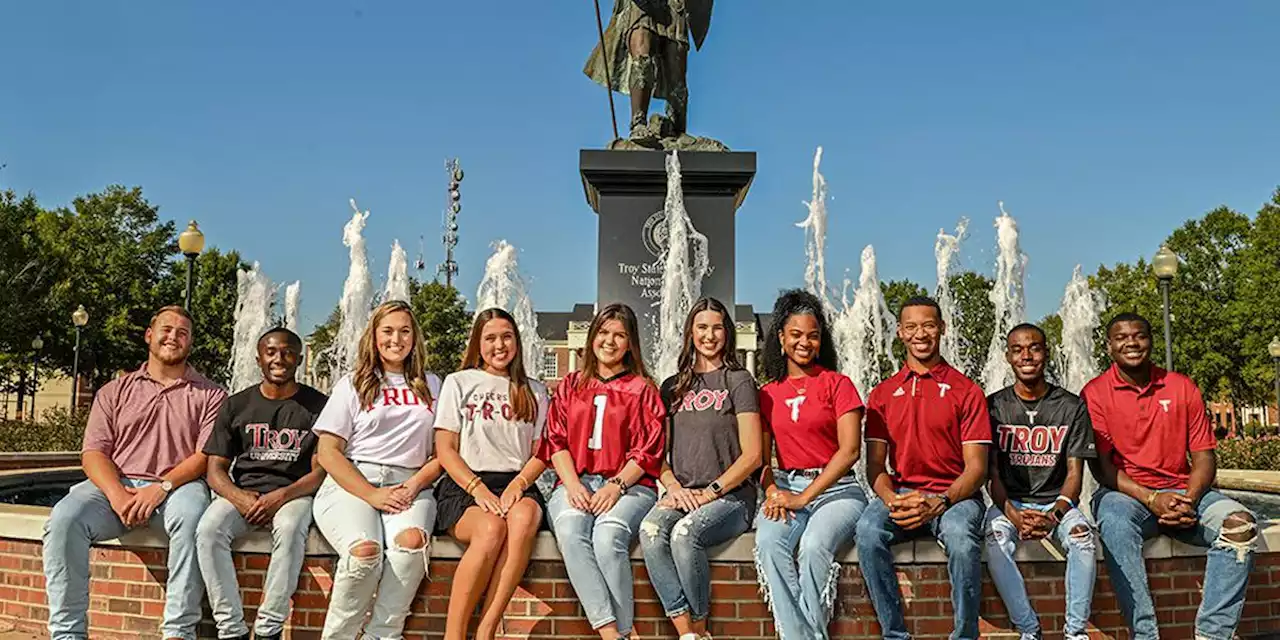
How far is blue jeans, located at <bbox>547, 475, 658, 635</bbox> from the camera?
4344 mm

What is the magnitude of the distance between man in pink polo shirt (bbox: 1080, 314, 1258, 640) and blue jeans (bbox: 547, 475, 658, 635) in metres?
2.35

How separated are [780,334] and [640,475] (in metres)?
1.05

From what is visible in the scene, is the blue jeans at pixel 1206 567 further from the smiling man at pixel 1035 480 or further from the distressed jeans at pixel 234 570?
the distressed jeans at pixel 234 570

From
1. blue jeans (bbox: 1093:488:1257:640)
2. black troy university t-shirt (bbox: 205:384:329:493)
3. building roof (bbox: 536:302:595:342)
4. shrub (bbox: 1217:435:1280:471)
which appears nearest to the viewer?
blue jeans (bbox: 1093:488:1257:640)

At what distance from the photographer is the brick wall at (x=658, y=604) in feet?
14.9

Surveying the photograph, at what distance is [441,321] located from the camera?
138 feet

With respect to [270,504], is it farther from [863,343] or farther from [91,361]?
[91,361]

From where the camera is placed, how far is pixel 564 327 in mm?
87250

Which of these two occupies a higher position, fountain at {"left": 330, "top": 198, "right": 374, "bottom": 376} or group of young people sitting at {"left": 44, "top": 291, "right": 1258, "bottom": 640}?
fountain at {"left": 330, "top": 198, "right": 374, "bottom": 376}

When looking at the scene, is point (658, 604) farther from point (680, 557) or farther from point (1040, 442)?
point (1040, 442)

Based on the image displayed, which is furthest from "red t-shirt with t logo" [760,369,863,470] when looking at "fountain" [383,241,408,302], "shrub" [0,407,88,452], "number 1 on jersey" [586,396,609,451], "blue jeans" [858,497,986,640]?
"shrub" [0,407,88,452]

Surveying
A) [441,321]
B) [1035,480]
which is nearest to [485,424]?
[1035,480]

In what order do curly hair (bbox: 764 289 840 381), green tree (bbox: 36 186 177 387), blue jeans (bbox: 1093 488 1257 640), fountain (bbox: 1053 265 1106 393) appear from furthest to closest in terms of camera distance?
1. green tree (bbox: 36 186 177 387)
2. fountain (bbox: 1053 265 1106 393)
3. curly hair (bbox: 764 289 840 381)
4. blue jeans (bbox: 1093 488 1257 640)

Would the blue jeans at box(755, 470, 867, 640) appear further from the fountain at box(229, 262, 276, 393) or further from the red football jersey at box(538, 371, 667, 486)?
the fountain at box(229, 262, 276, 393)
